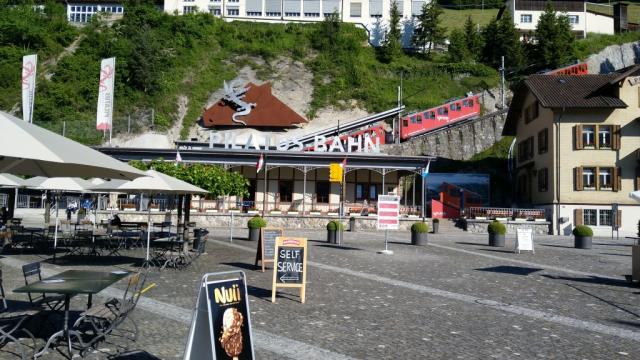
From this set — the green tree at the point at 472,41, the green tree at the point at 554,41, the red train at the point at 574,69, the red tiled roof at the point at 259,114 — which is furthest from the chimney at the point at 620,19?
the red tiled roof at the point at 259,114

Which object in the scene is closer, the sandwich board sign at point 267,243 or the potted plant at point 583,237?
the sandwich board sign at point 267,243

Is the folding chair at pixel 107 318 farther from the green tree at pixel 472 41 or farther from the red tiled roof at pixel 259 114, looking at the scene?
the green tree at pixel 472 41

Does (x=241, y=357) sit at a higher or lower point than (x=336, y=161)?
lower

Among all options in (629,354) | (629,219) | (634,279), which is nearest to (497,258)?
(634,279)

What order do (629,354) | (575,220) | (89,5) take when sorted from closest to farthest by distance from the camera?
(629,354) < (575,220) < (89,5)

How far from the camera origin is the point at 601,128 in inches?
1251

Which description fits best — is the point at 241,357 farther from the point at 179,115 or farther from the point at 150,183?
the point at 179,115

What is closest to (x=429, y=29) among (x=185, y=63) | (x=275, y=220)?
(x=185, y=63)

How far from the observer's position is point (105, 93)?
119ft

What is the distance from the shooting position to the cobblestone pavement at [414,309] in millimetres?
6348

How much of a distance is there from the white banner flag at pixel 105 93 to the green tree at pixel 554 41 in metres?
53.0

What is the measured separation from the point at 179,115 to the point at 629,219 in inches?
1760

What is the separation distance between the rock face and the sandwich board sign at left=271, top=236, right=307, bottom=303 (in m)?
67.9

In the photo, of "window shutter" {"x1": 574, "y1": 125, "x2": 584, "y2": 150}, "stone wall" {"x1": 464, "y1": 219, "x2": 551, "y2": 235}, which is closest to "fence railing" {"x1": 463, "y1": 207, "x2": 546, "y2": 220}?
"stone wall" {"x1": 464, "y1": 219, "x2": 551, "y2": 235}
